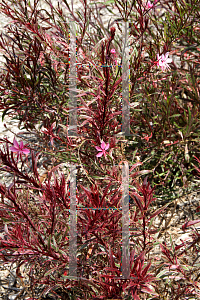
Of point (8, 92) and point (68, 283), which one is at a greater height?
point (8, 92)

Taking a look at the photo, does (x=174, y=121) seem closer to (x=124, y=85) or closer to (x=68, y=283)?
(x=124, y=85)

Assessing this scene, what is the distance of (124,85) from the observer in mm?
1054

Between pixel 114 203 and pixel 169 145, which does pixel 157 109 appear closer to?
pixel 169 145

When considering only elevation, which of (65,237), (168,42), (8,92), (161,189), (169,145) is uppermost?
(168,42)

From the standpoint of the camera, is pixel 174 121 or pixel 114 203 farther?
pixel 174 121

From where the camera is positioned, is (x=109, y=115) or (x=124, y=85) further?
(x=109, y=115)

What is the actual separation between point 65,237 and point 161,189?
0.71 metres

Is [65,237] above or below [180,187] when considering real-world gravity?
below

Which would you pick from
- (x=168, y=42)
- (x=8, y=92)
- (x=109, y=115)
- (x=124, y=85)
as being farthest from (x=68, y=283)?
(x=168, y=42)

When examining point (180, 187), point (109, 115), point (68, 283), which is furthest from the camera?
point (180, 187)

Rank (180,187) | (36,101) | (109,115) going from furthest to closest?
(180,187)
(36,101)
(109,115)

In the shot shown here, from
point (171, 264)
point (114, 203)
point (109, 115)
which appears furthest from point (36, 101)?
point (171, 264)

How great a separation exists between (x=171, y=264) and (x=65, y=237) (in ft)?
1.37

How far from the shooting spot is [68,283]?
128 cm
